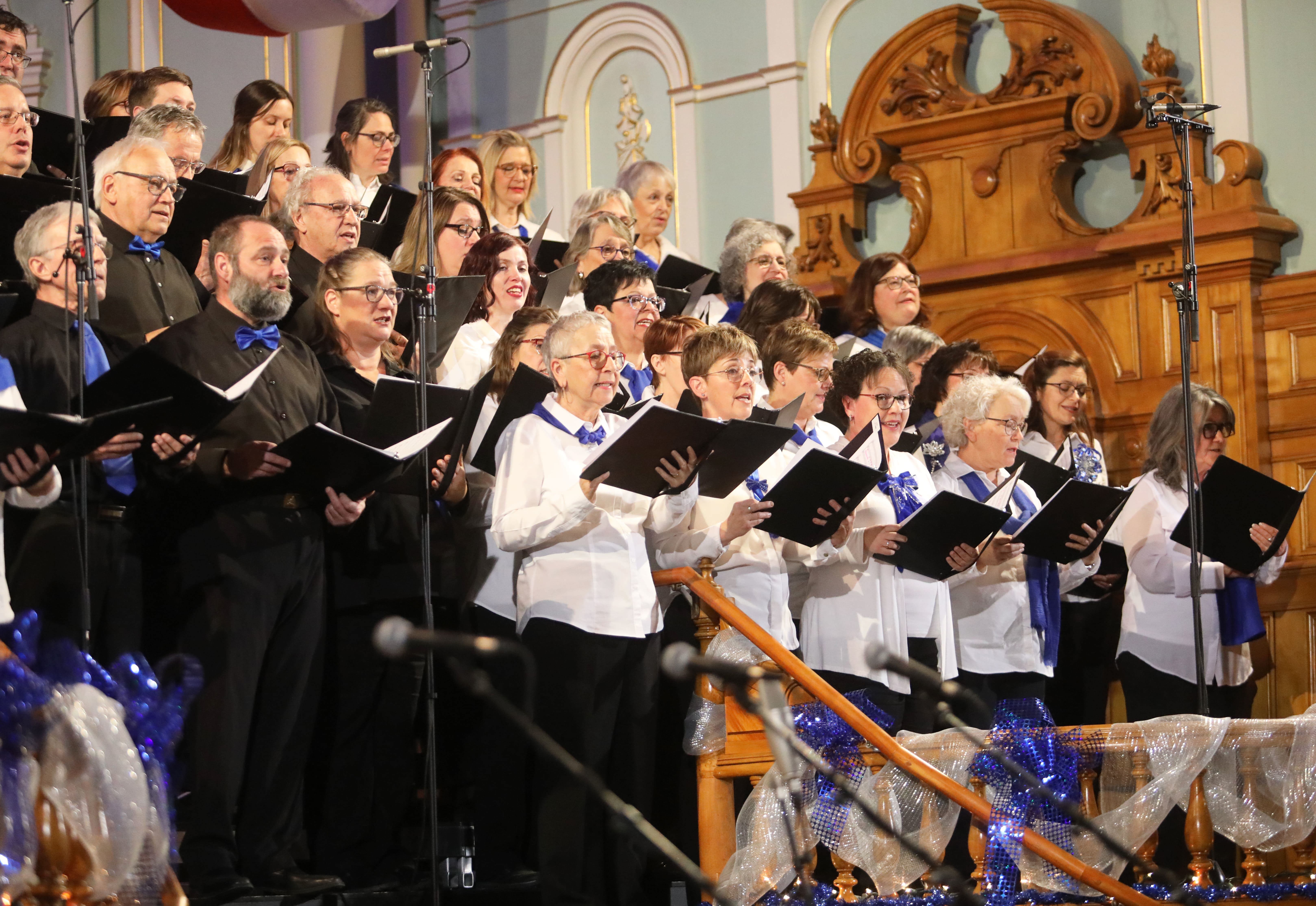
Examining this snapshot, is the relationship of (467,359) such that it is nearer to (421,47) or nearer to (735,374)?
(735,374)

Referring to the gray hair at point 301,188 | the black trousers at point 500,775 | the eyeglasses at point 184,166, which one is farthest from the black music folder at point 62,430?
the eyeglasses at point 184,166

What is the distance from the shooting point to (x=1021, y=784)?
4.38m

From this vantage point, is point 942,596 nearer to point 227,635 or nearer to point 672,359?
point 672,359

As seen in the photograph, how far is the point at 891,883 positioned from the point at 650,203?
3405mm

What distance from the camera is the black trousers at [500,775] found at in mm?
4477

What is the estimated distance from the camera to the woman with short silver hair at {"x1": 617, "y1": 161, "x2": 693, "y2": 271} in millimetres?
7074

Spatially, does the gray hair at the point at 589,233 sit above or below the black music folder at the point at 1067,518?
above

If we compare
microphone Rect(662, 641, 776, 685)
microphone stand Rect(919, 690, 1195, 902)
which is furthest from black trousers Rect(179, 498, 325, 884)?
microphone Rect(662, 641, 776, 685)

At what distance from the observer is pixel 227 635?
397 cm

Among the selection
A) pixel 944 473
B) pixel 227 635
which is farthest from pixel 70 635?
pixel 944 473

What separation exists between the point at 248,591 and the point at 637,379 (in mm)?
1873

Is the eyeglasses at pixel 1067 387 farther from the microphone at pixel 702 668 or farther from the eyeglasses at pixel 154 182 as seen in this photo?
the microphone at pixel 702 668

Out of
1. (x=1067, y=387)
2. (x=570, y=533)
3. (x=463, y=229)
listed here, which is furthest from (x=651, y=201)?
(x=570, y=533)

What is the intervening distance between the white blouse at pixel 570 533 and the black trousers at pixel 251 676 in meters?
0.49
